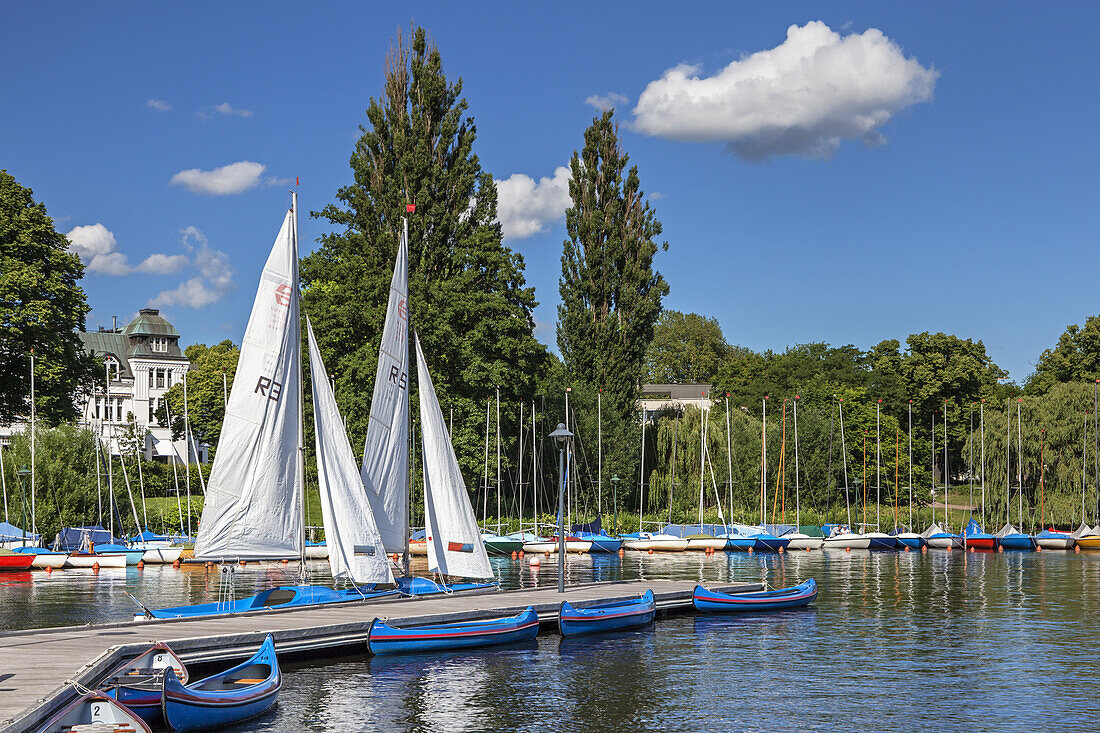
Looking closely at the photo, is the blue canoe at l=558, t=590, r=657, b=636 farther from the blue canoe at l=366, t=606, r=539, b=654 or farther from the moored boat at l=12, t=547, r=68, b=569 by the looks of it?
the moored boat at l=12, t=547, r=68, b=569

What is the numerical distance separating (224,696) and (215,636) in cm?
465

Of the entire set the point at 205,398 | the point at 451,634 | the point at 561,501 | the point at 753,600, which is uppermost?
the point at 205,398

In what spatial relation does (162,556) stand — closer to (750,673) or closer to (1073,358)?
(750,673)

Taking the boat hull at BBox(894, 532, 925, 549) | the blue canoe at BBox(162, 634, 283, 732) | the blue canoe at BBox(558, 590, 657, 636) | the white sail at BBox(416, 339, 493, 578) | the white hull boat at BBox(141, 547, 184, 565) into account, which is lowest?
the boat hull at BBox(894, 532, 925, 549)

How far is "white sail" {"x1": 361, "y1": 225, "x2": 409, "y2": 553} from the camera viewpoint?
97.7 ft

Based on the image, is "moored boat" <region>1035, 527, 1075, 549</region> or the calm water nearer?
the calm water

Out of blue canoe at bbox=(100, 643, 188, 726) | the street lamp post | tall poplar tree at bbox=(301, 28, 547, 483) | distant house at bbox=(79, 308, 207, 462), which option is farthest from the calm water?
distant house at bbox=(79, 308, 207, 462)

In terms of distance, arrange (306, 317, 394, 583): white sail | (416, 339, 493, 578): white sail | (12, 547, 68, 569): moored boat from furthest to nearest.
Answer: (12, 547, 68, 569): moored boat, (416, 339, 493, 578): white sail, (306, 317, 394, 583): white sail

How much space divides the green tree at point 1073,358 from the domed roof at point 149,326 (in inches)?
4489

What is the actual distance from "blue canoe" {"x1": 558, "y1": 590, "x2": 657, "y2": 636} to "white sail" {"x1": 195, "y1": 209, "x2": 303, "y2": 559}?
8.28 metres

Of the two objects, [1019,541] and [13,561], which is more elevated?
[13,561]

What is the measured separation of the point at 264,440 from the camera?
1041 inches

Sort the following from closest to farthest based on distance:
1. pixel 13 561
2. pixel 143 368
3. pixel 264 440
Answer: pixel 264 440 → pixel 13 561 → pixel 143 368

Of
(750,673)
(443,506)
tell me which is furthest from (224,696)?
(750,673)
